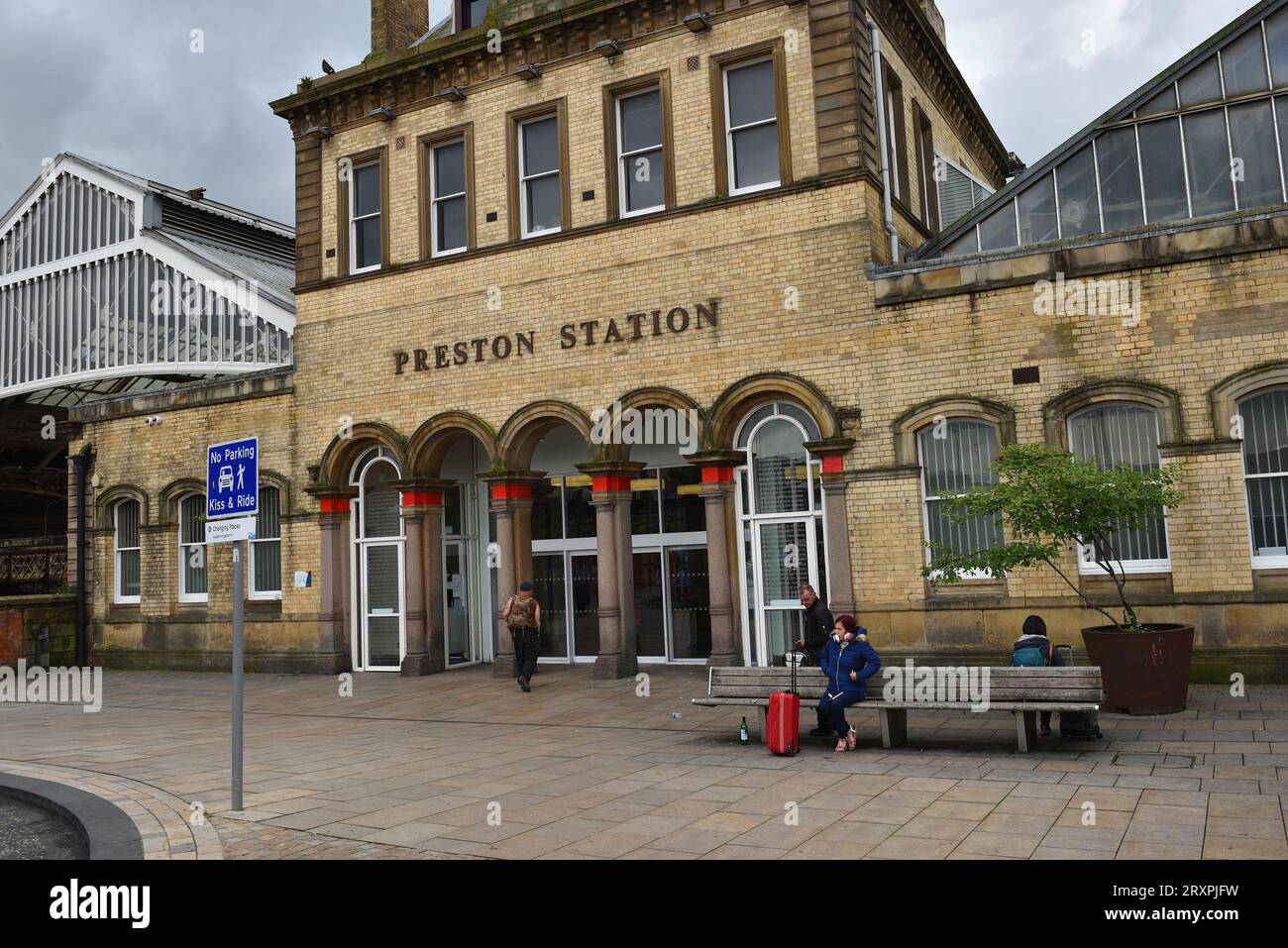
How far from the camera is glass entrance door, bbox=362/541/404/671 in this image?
739 inches

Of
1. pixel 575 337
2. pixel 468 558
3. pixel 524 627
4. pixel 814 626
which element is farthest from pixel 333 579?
pixel 814 626

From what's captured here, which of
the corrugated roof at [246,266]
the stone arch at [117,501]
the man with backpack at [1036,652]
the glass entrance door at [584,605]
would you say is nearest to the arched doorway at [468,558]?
the glass entrance door at [584,605]

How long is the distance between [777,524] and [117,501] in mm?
14486

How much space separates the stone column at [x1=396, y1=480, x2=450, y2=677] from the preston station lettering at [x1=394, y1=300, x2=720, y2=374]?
6.98 feet

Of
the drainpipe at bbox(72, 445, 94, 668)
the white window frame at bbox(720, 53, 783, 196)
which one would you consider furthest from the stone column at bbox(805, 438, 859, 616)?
the drainpipe at bbox(72, 445, 94, 668)

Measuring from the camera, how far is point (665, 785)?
832 cm

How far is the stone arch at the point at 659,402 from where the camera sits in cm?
1553

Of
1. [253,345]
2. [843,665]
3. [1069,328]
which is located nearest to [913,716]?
[843,665]

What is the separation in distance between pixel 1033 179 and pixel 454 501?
11.1 meters

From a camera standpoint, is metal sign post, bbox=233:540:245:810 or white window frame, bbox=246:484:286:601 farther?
white window frame, bbox=246:484:286:601

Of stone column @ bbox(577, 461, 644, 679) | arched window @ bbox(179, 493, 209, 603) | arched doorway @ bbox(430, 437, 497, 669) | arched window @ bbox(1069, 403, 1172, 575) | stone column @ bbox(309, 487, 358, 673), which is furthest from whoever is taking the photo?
arched window @ bbox(179, 493, 209, 603)

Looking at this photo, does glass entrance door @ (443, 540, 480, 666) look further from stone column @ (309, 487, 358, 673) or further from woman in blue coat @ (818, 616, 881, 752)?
woman in blue coat @ (818, 616, 881, 752)

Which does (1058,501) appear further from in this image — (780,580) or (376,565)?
(376,565)

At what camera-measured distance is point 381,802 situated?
7941 millimetres
